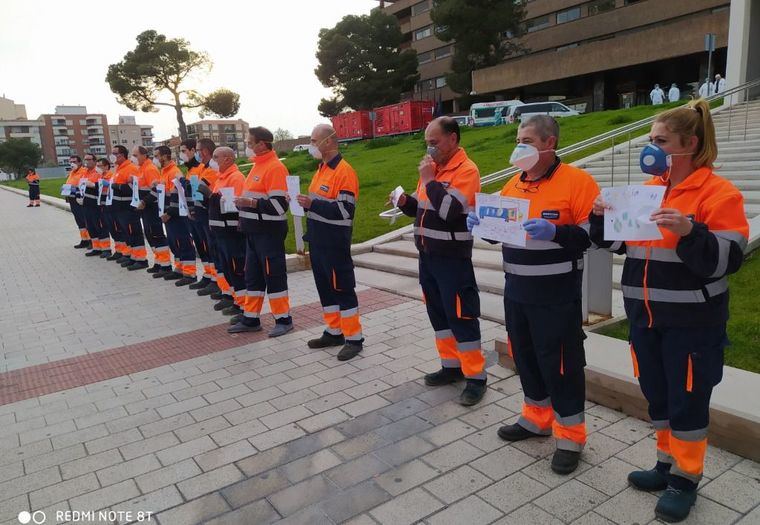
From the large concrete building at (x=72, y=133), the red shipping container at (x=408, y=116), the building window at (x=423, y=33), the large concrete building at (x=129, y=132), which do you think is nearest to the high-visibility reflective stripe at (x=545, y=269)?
the red shipping container at (x=408, y=116)

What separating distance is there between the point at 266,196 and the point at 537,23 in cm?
4911

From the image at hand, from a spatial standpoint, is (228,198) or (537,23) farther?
(537,23)

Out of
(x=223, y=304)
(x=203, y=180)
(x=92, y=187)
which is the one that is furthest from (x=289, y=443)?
(x=92, y=187)

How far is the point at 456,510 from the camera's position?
3.01m

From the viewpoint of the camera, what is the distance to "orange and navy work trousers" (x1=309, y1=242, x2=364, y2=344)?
17.6ft

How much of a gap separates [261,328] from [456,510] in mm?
4003

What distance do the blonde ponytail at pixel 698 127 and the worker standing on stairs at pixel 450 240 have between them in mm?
1549

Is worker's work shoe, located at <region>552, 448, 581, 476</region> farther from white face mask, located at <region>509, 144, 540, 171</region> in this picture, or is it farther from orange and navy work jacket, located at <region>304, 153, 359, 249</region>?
orange and navy work jacket, located at <region>304, 153, 359, 249</region>

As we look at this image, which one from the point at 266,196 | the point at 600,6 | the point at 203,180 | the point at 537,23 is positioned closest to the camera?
the point at 266,196

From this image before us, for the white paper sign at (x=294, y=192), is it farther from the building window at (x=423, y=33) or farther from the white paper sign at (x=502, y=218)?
the building window at (x=423, y=33)

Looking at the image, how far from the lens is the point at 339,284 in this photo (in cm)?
540

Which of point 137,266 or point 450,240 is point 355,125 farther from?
point 450,240

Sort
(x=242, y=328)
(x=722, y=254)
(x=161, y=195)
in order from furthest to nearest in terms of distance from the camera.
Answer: (x=161, y=195) → (x=242, y=328) → (x=722, y=254)

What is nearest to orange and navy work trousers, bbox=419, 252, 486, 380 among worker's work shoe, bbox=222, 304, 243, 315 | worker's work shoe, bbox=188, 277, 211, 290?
worker's work shoe, bbox=222, 304, 243, 315
